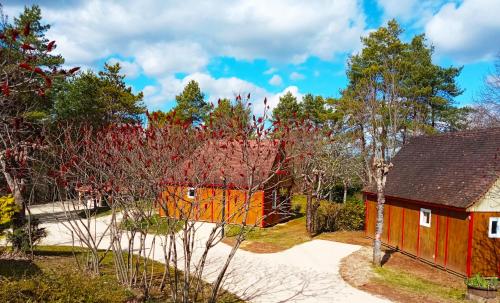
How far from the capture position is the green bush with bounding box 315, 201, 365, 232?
21344 mm

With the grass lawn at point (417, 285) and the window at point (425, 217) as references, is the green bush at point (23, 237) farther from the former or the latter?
the window at point (425, 217)

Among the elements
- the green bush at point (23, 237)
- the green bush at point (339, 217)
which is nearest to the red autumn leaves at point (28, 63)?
the green bush at point (23, 237)

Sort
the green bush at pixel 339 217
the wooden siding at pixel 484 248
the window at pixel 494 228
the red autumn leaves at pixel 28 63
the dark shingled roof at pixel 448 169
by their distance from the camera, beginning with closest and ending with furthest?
1. the red autumn leaves at pixel 28 63
2. the wooden siding at pixel 484 248
3. the window at pixel 494 228
4. the dark shingled roof at pixel 448 169
5. the green bush at pixel 339 217

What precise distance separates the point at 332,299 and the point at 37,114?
22.3 metres

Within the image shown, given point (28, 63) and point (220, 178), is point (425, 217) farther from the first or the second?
point (28, 63)

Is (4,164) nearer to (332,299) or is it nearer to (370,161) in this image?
(332,299)

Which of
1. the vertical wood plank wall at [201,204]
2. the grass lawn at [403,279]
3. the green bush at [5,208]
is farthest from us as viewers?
the green bush at [5,208]

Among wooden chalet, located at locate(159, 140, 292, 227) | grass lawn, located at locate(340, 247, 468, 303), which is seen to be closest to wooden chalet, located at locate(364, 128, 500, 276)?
grass lawn, located at locate(340, 247, 468, 303)

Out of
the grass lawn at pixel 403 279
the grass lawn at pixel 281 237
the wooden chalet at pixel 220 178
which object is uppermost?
the wooden chalet at pixel 220 178

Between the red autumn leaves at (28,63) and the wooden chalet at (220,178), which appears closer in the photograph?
the red autumn leaves at (28,63)

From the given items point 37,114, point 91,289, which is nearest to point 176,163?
point 91,289

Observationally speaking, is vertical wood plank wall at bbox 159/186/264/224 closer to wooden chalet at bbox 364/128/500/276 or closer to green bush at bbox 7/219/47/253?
green bush at bbox 7/219/47/253

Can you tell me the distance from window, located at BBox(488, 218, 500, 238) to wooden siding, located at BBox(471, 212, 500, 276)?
0.11 meters

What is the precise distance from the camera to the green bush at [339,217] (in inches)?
840
